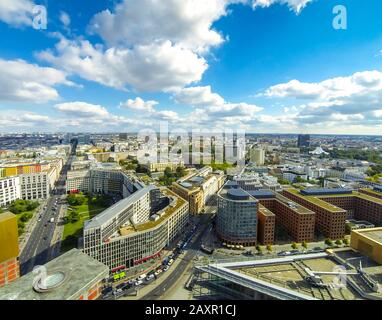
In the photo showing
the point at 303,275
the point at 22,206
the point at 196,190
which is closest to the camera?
the point at 303,275

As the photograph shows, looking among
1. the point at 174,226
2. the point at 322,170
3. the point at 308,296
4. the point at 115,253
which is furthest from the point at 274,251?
the point at 322,170

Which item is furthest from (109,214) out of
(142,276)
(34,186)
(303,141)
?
(303,141)

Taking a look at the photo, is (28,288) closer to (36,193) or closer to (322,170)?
(36,193)

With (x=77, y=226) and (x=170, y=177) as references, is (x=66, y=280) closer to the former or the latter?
(x=77, y=226)

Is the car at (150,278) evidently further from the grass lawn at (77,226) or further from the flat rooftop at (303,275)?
the grass lawn at (77,226)

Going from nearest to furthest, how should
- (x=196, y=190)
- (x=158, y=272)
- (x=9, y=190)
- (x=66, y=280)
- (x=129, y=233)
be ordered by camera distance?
(x=66, y=280), (x=158, y=272), (x=129, y=233), (x=196, y=190), (x=9, y=190)
